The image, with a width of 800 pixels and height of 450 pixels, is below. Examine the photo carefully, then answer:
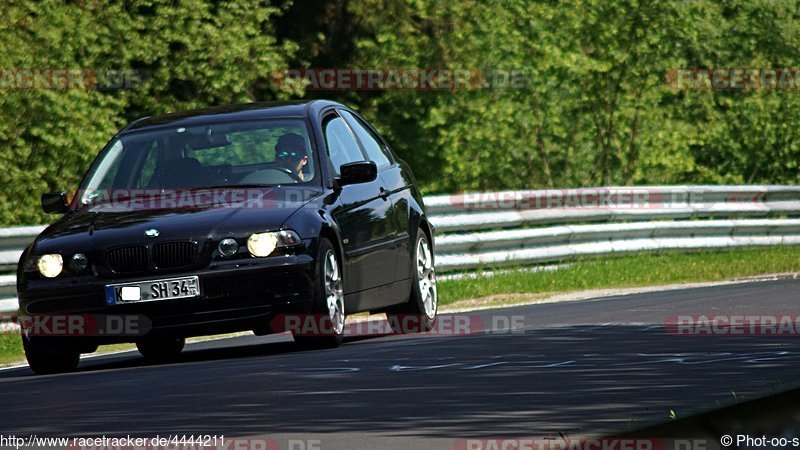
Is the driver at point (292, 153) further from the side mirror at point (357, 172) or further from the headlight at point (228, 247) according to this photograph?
the headlight at point (228, 247)

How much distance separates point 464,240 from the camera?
18969 millimetres

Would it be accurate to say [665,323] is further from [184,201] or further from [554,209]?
[554,209]

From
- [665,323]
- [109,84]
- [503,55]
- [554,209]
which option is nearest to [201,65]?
[109,84]

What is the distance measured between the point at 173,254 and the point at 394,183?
2655 millimetres

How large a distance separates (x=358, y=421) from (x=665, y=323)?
5.83 m

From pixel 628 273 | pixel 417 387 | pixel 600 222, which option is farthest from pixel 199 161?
pixel 600 222

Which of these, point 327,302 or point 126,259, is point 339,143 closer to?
point 327,302

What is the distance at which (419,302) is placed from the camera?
513 inches

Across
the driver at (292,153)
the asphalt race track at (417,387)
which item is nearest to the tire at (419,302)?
the asphalt race track at (417,387)

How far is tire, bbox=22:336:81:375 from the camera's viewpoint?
1105 centimetres

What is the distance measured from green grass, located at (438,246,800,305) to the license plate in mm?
6564

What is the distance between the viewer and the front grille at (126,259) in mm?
10797

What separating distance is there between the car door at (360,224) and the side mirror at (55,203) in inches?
68.4

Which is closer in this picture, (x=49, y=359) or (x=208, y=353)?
(x=49, y=359)
